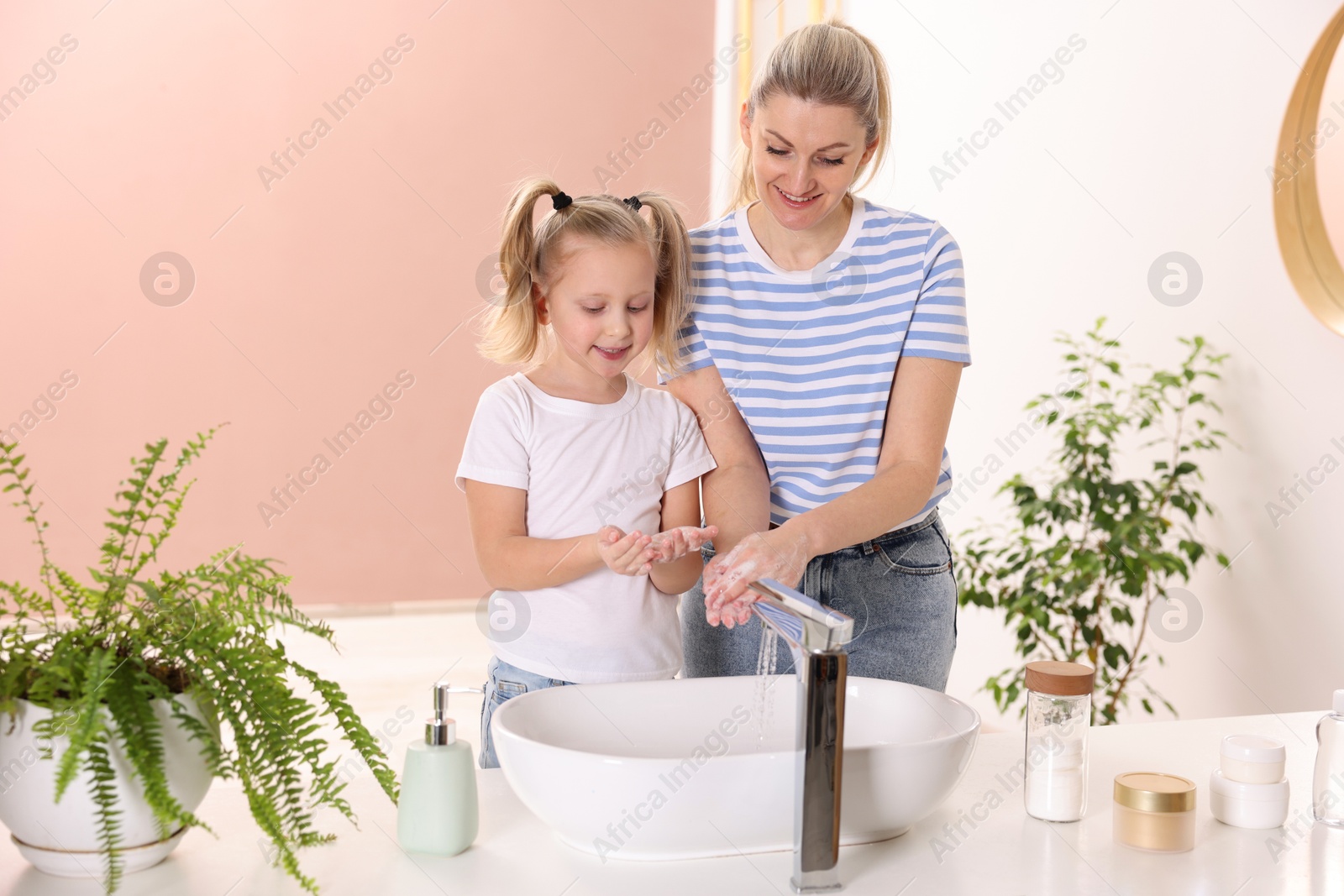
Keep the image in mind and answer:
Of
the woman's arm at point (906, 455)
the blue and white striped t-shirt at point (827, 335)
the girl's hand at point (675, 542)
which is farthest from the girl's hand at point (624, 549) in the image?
the blue and white striped t-shirt at point (827, 335)

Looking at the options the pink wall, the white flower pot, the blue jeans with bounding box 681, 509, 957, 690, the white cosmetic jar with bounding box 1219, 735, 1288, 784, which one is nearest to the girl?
the blue jeans with bounding box 681, 509, 957, 690

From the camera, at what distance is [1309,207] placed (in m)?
2.22

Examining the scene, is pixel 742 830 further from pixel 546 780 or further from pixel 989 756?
pixel 989 756

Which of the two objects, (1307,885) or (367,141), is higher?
(367,141)

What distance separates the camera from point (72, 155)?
436 cm

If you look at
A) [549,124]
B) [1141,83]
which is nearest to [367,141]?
[549,124]

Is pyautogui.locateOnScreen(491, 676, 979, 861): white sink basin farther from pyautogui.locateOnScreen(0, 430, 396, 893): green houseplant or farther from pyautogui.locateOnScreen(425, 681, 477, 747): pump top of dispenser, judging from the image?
pyautogui.locateOnScreen(0, 430, 396, 893): green houseplant

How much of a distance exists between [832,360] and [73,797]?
3.13 ft

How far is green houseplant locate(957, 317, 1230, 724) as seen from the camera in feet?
8.20

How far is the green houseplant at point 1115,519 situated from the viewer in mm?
2500

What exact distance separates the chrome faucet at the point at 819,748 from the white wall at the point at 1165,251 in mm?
1685

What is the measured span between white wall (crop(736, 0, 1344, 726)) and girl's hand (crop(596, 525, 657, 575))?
1.60 meters

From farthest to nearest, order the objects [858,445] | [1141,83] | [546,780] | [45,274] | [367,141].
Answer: [367,141] → [45,274] → [1141,83] → [858,445] → [546,780]

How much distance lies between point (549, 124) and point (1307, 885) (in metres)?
4.38
